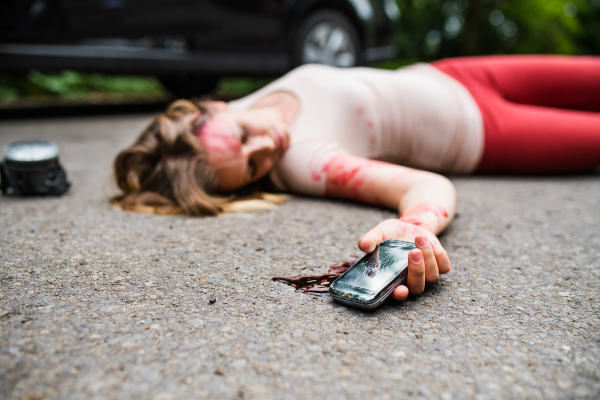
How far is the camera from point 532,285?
49.5 inches

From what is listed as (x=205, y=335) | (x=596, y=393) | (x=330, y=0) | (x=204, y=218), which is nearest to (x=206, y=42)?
(x=330, y=0)

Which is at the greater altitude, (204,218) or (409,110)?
(409,110)

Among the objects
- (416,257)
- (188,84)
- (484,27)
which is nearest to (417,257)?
(416,257)

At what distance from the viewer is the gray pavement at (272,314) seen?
2.80 feet

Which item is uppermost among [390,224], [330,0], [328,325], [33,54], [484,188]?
[330,0]

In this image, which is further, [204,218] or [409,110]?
[409,110]

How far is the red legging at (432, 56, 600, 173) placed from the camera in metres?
2.38

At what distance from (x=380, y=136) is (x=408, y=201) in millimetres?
699

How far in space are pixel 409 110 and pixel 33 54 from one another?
3029mm

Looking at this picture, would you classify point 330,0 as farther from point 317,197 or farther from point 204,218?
point 204,218

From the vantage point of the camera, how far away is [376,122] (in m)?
2.21

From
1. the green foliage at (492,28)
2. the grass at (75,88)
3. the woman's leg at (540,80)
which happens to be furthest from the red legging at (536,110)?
the green foliage at (492,28)

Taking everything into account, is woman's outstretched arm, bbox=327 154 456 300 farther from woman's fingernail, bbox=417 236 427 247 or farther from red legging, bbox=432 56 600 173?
red legging, bbox=432 56 600 173

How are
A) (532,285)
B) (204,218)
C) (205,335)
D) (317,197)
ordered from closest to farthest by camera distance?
(205,335), (532,285), (204,218), (317,197)
